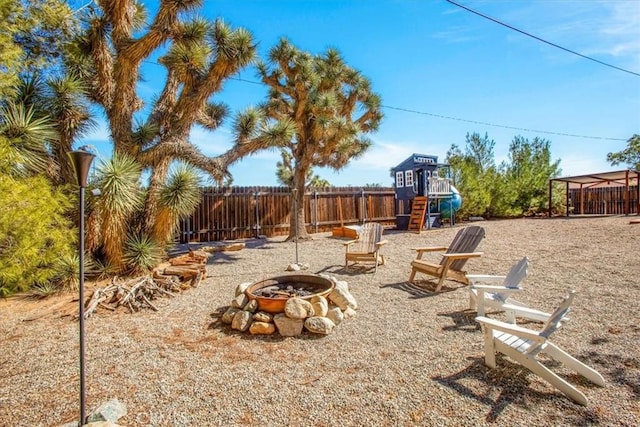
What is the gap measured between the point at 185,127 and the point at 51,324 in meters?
4.51

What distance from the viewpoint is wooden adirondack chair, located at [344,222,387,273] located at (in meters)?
6.04

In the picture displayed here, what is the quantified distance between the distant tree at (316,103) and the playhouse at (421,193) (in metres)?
2.86

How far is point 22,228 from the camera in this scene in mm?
3295

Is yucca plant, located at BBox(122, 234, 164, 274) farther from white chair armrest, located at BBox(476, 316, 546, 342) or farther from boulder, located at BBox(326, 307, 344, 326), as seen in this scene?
white chair armrest, located at BBox(476, 316, 546, 342)

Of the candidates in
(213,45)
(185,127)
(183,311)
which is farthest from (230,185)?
(183,311)

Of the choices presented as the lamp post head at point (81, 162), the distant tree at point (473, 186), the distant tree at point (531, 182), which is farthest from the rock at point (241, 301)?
the distant tree at point (531, 182)

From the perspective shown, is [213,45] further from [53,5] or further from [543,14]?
[543,14]

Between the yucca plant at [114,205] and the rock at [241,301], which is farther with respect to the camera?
the yucca plant at [114,205]

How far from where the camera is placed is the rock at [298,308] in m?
3.38

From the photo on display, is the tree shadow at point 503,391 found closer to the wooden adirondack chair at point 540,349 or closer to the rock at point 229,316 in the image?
the wooden adirondack chair at point 540,349

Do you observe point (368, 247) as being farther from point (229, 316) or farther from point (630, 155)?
point (630, 155)

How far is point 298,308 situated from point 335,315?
0.50 meters

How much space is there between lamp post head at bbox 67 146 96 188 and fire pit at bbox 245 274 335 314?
2.19 metres

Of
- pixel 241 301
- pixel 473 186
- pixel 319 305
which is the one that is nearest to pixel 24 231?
pixel 241 301
